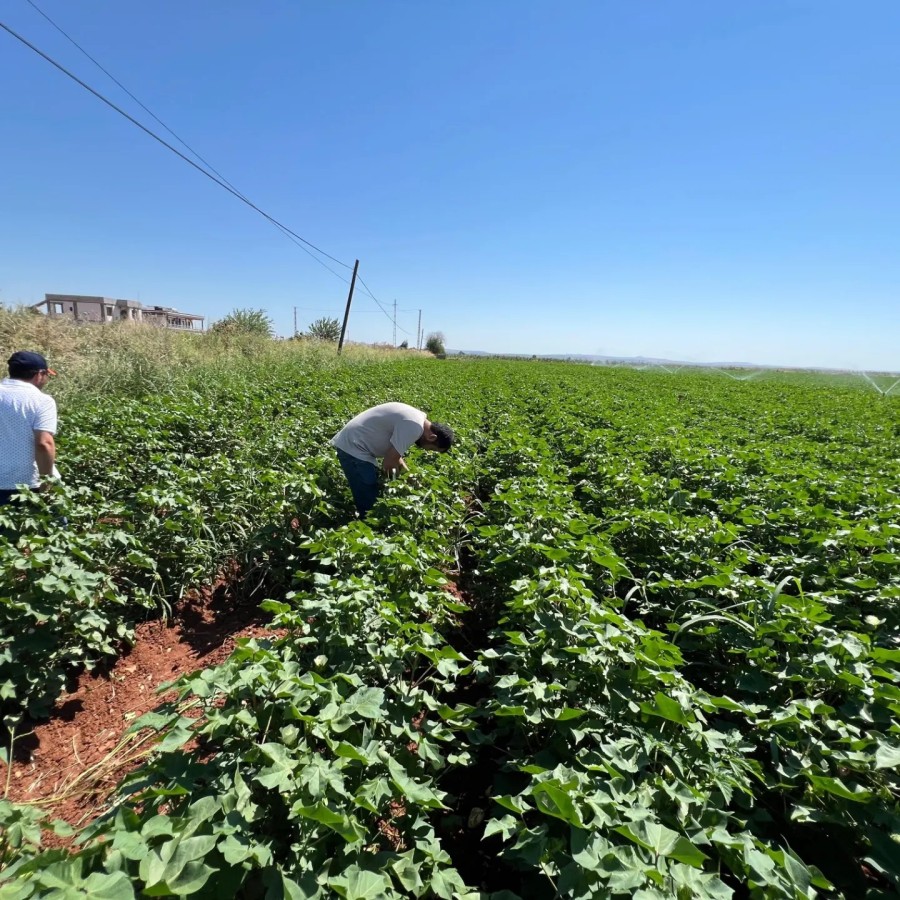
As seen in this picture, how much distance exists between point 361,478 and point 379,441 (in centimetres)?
42

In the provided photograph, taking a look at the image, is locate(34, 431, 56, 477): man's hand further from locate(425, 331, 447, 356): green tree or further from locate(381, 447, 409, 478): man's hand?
locate(425, 331, 447, 356): green tree

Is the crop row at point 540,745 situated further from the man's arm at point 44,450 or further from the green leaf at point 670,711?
the man's arm at point 44,450

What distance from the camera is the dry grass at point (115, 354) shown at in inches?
418

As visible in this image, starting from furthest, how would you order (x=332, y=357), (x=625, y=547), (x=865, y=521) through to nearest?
(x=332, y=357) → (x=625, y=547) → (x=865, y=521)

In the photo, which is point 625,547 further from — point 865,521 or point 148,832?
point 148,832

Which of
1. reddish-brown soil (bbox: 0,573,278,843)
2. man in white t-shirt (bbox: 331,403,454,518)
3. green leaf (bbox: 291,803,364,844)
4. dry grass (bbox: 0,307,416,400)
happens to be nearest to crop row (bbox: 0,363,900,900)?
green leaf (bbox: 291,803,364,844)

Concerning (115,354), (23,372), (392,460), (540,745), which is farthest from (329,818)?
(115,354)

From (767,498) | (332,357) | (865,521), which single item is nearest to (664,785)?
(865,521)

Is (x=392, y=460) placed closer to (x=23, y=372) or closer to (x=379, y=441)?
(x=379, y=441)

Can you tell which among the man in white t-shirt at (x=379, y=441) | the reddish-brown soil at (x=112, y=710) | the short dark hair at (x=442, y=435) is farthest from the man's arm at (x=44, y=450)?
the short dark hair at (x=442, y=435)

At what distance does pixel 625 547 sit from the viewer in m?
3.70

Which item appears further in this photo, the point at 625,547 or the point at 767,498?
the point at 767,498

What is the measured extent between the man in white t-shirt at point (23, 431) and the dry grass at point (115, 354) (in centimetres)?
640

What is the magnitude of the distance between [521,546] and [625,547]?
127 centimetres
